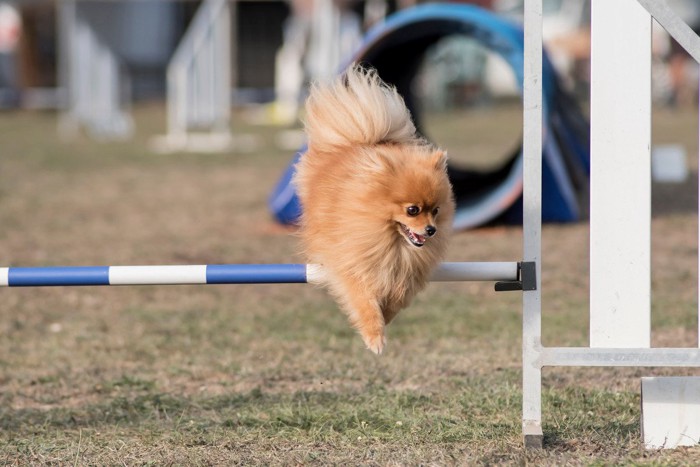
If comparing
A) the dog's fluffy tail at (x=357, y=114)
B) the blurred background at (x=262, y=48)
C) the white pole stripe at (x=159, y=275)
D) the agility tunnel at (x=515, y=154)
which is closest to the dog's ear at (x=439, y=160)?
the dog's fluffy tail at (x=357, y=114)

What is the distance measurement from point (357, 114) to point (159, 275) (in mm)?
925

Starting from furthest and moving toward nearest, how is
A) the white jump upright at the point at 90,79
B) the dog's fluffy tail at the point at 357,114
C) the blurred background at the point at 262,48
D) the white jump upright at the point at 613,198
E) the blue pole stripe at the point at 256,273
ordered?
the blurred background at the point at 262,48 < the white jump upright at the point at 90,79 < the dog's fluffy tail at the point at 357,114 < the blue pole stripe at the point at 256,273 < the white jump upright at the point at 613,198

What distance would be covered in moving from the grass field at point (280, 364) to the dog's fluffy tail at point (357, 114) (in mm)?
981

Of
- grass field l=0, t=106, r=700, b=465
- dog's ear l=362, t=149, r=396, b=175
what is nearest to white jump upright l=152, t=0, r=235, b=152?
grass field l=0, t=106, r=700, b=465

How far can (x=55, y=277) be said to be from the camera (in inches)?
128

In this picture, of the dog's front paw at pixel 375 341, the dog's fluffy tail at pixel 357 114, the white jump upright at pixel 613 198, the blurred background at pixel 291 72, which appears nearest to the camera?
the white jump upright at pixel 613 198

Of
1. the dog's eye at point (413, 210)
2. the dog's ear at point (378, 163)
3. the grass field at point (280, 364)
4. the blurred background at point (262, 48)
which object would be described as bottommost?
the grass field at point (280, 364)

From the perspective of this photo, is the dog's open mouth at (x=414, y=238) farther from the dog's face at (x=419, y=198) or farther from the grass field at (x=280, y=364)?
the grass field at (x=280, y=364)

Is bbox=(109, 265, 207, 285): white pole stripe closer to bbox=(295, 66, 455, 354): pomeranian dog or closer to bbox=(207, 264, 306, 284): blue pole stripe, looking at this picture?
bbox=(207, 264, 306, 284): blue pole stripe

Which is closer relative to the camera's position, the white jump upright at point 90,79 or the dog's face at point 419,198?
the dog's face at point 419,198

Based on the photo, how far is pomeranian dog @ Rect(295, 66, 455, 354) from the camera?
329 centimetres

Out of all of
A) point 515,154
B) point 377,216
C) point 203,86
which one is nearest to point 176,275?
point 377,216

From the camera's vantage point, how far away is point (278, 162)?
13.4 metres

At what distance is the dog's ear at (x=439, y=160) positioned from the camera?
334 cm
